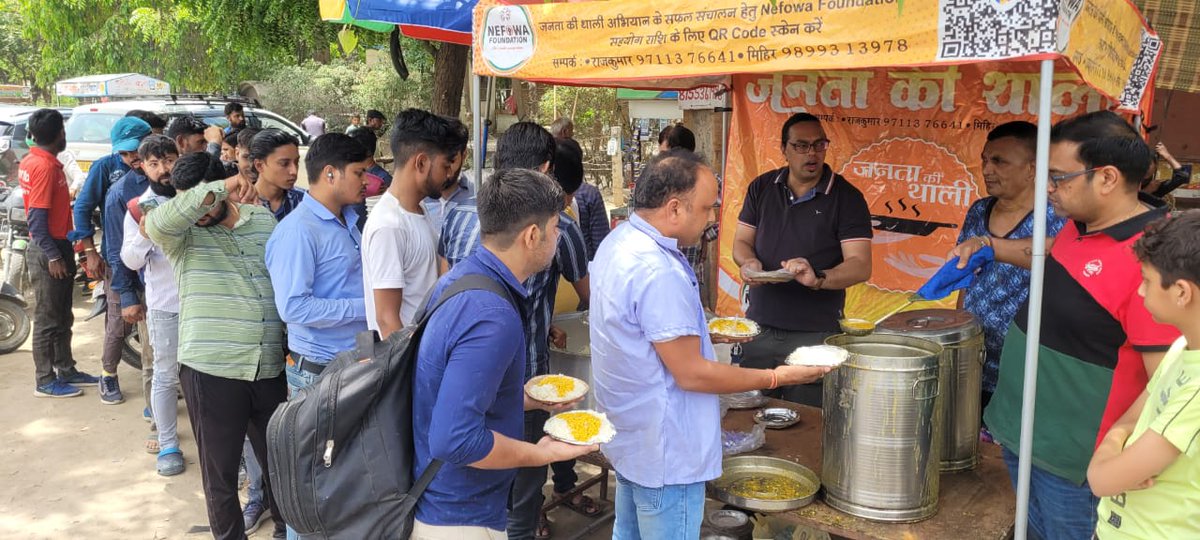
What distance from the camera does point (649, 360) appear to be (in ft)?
7.35

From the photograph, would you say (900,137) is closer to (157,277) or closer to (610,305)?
(610,305)

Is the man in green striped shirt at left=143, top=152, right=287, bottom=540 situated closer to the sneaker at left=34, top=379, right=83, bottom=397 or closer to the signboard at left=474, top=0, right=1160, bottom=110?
the signboard at left=474, top=0, right=1160, bottom=110

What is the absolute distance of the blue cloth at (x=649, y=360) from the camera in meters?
2.18

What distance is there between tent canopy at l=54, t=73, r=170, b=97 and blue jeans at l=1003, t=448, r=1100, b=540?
64.1ft

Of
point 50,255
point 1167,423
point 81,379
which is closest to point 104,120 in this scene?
point 81,379

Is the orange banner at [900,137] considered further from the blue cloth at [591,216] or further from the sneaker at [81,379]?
the sneaker at [81,379]

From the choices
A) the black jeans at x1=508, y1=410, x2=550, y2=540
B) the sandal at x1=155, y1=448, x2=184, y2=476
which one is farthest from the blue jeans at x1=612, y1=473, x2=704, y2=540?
the sandal at x1=155, y1=448, x2=184, y2=476

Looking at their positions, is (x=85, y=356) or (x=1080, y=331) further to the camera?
(x=85, y=356)

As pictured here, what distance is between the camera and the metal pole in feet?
7.14

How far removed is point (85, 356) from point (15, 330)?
0.72 m

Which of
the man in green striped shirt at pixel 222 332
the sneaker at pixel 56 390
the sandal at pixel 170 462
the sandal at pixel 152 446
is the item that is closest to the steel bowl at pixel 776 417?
the man in green striped shirt at pixel 222 332

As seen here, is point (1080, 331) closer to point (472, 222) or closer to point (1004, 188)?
point (1004, 188)

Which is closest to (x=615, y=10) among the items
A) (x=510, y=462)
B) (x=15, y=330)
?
(x=510, y=462)

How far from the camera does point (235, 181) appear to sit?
11.7ft
